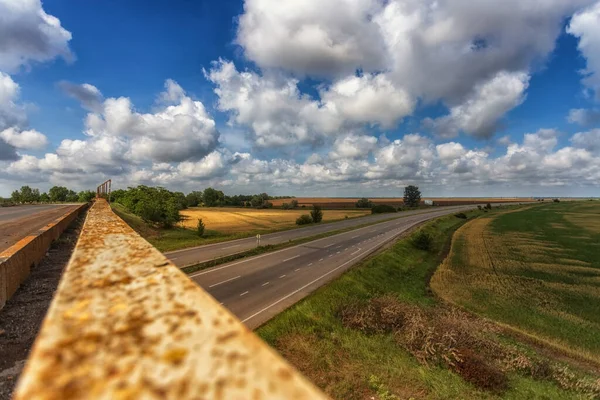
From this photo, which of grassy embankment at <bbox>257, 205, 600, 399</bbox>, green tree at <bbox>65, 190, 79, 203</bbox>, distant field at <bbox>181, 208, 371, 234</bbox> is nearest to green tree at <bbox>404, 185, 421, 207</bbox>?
distant field at <bbox>181, 208, 371, 234</bbox>

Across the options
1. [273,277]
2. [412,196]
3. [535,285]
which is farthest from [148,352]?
[412,196]

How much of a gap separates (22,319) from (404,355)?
14.3 meters

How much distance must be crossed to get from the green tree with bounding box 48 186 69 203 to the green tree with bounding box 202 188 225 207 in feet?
241

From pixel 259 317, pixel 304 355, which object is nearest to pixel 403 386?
pixel 304 355

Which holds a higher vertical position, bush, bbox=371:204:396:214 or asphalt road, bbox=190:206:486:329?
bush, bbox=371:204:396:214

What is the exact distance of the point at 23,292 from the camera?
25.2ft

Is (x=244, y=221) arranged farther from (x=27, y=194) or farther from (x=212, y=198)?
(x=27, y=194)

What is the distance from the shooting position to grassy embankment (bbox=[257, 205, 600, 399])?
1112 cm

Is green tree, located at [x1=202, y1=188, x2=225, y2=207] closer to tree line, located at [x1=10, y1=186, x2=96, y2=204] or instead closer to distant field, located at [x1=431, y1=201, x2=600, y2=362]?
tree line, located at [x1=10, y1=186, x2=96, y2=204]

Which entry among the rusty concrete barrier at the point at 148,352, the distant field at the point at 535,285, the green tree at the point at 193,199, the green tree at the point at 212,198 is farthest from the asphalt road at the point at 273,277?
the green tree at the point at 193,199

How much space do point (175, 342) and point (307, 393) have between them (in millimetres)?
707

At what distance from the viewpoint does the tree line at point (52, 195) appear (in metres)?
130

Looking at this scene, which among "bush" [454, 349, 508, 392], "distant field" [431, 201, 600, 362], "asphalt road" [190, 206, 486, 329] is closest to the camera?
"bush" [454, 349, 508, 392]

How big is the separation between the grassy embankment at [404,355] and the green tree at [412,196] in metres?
134
